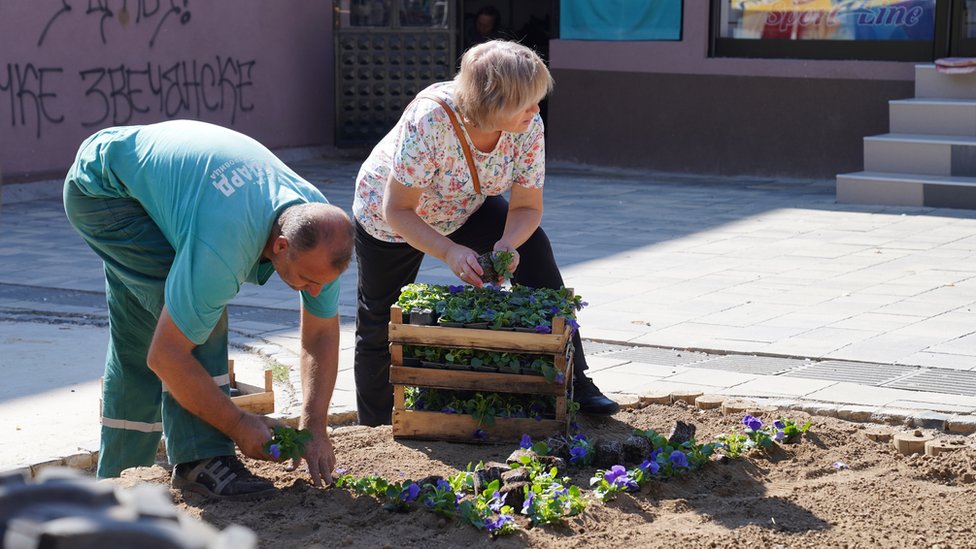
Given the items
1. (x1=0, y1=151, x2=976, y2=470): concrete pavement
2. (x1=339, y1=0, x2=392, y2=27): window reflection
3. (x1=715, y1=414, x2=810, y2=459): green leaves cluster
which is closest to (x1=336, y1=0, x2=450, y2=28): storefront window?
(x1=339, y1=0, x2=392, y2=27): window reflection

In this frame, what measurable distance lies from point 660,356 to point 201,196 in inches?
127

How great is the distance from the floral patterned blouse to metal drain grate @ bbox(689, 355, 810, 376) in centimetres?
171

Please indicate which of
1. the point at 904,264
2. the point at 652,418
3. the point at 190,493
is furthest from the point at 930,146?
the point at 190,493

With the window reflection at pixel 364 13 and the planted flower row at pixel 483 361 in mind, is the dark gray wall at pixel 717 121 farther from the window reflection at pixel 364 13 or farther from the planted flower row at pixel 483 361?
the planted flower row at pixel 483 361

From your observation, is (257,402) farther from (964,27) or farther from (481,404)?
(964,27)

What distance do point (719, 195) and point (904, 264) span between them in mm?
4167

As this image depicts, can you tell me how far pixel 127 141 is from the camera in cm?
409

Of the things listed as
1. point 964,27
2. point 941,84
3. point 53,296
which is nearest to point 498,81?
point 53,296

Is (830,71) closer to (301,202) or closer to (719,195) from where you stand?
(719,195)

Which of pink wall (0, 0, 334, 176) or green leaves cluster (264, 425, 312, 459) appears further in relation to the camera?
pink wall (0, 0, 334, 176)

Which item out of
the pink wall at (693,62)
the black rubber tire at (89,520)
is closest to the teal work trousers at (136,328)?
the black rubber tire at (89,520)

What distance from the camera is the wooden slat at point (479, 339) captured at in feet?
15.1

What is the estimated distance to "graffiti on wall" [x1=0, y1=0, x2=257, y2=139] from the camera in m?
12.7

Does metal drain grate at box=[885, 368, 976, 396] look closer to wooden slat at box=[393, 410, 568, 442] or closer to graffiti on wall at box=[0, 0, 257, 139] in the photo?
wooden slat at box=[393, 410, 568, 442]
